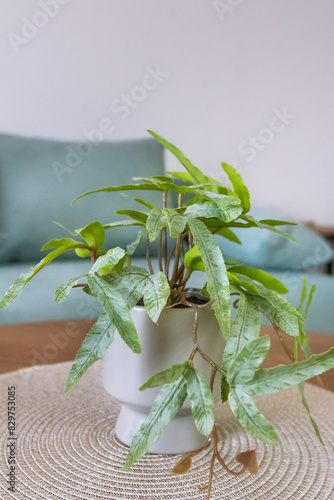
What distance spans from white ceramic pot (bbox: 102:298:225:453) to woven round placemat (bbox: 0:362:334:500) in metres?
0.02

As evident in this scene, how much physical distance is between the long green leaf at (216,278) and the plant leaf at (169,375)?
4 centimetres

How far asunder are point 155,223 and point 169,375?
0.13 m

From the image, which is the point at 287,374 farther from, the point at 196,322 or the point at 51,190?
the point at 51,190

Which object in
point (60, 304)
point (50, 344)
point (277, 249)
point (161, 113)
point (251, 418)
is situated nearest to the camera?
point (251, 418)

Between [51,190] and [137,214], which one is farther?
[51,190]

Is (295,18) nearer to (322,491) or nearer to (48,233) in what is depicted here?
(48,233)

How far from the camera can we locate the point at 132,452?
330mm

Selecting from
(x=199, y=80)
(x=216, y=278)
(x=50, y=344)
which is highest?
(x=199, y=80)

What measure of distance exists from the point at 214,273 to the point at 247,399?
0.10 m

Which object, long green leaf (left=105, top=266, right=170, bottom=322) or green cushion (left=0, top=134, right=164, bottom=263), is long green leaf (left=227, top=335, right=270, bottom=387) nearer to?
long green leaf (left=105, top=266, right=170, bottom=322)

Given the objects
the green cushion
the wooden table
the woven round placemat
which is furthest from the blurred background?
the woven round placemat

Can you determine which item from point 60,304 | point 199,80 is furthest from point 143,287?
point 199,80

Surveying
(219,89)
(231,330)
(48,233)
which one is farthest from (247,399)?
(219,89)

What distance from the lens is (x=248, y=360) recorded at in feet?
1.10
